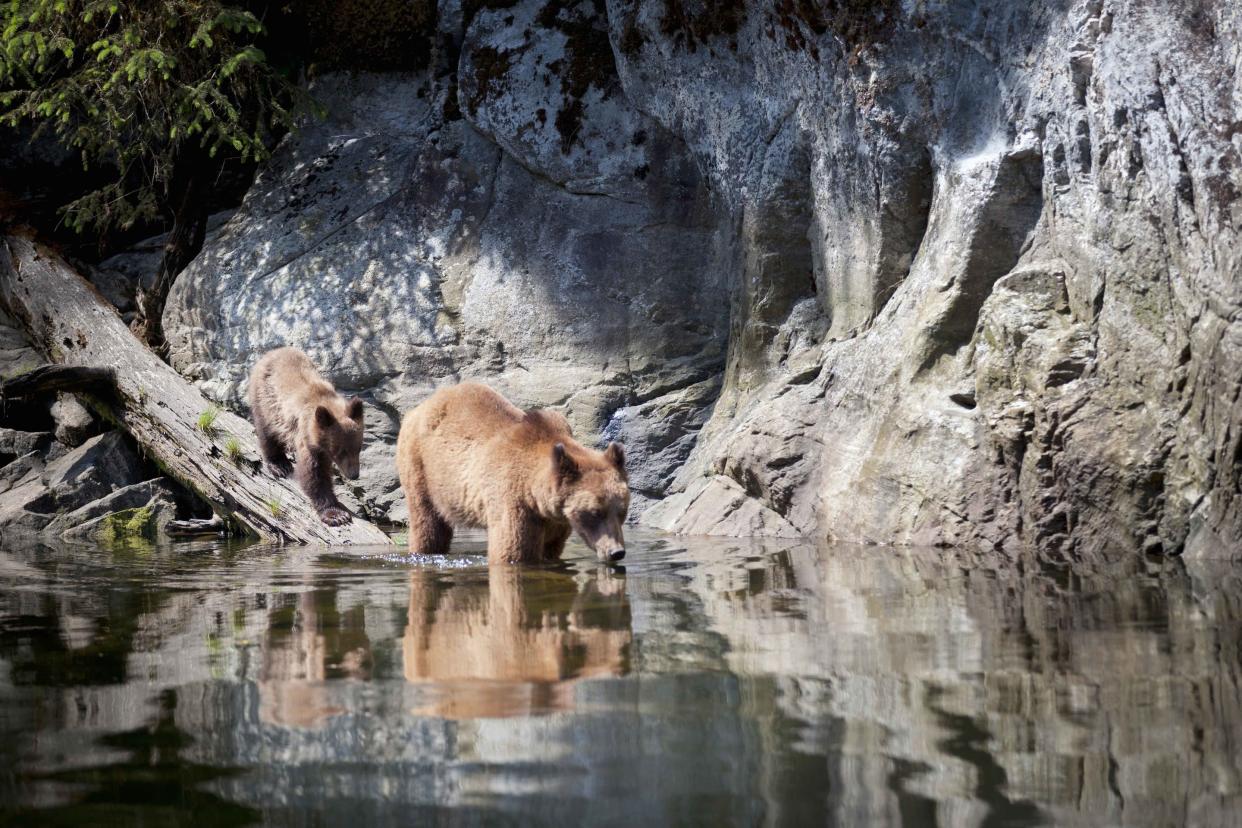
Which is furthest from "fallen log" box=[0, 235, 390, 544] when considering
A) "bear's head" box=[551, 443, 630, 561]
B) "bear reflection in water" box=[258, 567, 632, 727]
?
"bear reflection in water" box=[258, 567, 632, 727]

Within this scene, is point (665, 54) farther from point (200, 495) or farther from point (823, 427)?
point (200, 495)

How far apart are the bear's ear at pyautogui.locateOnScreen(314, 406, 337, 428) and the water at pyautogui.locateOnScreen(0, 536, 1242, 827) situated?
562cm

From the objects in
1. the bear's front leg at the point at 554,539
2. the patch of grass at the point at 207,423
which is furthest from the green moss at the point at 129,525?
the bear's front leg at the point at 554,539

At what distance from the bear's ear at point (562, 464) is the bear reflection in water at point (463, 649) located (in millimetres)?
1380

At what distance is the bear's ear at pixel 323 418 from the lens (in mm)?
12141

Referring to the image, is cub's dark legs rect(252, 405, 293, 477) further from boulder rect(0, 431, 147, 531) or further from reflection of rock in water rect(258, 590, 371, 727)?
reflection of rock in water rect(258, 590, 371, 727)

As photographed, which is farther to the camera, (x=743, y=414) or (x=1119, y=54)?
(x=743, y=414)

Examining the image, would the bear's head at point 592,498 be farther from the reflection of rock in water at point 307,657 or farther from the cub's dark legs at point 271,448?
the cub's dark legs at point 271,448

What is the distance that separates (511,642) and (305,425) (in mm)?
8050

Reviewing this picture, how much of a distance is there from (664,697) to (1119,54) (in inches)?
269

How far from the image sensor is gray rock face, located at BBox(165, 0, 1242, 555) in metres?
8.27

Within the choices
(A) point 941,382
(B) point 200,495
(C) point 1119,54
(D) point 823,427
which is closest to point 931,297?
(A) point 941,382

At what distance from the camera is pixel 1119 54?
8.73 metres

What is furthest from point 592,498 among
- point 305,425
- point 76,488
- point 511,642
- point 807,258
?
point 76,488
